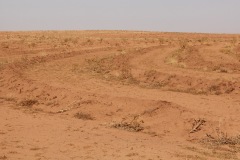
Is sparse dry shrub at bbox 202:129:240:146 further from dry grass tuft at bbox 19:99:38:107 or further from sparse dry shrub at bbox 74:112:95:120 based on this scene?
dry grass tuft at bbox 19:99:38:107

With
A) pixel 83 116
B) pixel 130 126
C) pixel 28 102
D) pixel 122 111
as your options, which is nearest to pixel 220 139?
pixel 130 126

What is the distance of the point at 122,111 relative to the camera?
546 inches

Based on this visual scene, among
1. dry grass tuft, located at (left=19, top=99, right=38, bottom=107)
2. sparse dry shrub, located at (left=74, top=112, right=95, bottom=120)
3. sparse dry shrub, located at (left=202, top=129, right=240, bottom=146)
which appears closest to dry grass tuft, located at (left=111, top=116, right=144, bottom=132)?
sparse dry shrub, located at (left=74, top=112, right=95, bottom=120)

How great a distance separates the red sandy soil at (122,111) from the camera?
33.8 feet

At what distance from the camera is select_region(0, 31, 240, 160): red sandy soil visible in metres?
10.3

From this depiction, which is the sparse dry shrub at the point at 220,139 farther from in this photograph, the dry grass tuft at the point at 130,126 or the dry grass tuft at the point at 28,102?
the dry grass tuft at the point at 28,102

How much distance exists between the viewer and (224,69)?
792 inches

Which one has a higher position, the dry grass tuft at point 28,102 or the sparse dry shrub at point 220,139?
the sparse dry shrub at point 220,139

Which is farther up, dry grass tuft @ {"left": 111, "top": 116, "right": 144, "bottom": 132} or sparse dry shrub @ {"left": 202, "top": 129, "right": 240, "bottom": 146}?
sparse dry shrub @ {"left": 202, "top": 129, "right": 240, "bottom": 146}

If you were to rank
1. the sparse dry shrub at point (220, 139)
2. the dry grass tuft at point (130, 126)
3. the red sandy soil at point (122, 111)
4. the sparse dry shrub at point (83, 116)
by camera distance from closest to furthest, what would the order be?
the red sandy soil at point (122, 111), the sparse dry shrub at point (220, 139), the dry grass tuft at point (130, 126), the sparse dry shrub at point (83, 116)

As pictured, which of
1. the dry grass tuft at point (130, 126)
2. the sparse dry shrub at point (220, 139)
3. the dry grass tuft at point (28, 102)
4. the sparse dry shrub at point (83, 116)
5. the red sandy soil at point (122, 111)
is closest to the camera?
the red sandy soil at point (122, 111)

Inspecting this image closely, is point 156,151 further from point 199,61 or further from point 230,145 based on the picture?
point 199,61

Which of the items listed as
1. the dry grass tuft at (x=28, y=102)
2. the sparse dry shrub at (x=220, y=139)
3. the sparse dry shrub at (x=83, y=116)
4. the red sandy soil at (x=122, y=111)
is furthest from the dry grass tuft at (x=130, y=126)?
the dry grass tuft at (x=28, y=102)

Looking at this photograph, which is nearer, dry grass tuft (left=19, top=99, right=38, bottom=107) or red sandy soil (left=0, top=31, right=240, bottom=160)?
red sandy soil (left=0, top=31, right=240, bottom=160)
